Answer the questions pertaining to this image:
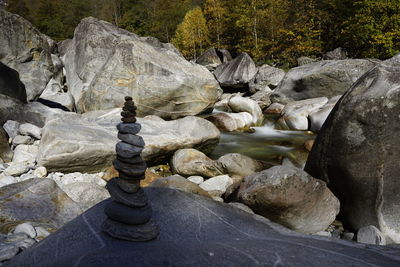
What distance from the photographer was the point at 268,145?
961 cm

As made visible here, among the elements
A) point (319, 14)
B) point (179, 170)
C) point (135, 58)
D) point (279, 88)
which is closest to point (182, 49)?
point (319, 14)

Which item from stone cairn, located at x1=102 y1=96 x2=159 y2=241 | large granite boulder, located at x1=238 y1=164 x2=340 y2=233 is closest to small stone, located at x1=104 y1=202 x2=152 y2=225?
stone cairn, located at x1=102 y1=96 x2=159 y2=241

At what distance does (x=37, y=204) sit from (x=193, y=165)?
3.42 metres

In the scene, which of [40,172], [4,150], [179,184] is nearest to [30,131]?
[4,150]

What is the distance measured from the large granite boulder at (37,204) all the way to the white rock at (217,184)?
101 inches

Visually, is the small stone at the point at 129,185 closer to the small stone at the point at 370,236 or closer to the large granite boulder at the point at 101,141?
the small stone at the point at 370,236

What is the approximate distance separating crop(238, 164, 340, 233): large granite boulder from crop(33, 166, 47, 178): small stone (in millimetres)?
3558

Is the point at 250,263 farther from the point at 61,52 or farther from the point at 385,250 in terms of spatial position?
the point at 61,52

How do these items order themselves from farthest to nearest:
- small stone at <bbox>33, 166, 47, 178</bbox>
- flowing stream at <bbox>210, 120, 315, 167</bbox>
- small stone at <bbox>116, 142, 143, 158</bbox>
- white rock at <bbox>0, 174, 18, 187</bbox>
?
flowing stream at <bbox>210, 120, 315, 167</bbox> < small stone at <bbox>33, 166, 47, 178</bbox> < white rock at <bbox>0, 174, 18, 187</bbox> < small stone at <bbox>116, 142, 143, 158</bbox>

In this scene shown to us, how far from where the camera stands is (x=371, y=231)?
4113 mm

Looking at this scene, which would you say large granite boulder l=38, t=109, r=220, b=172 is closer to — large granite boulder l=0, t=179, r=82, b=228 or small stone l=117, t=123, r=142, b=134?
large granite boulder l=0, t=179, r=82, b=228

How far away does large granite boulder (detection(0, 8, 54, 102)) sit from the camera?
10.4m

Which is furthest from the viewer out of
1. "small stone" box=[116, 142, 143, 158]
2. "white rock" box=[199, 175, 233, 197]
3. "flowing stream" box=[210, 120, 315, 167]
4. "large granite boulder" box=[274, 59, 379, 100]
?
"large granite boulder" box=[274, 59, 379, 100]

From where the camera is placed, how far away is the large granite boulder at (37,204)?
11.9 feet
